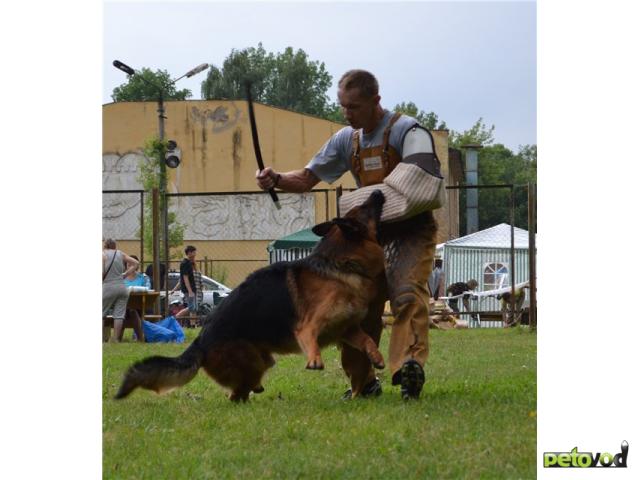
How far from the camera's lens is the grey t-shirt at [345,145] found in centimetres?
571

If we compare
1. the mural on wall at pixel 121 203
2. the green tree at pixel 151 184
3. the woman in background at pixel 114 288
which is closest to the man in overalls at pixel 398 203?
the woman in background at pixel 114 288

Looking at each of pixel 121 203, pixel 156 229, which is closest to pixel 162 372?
pixel 156 229

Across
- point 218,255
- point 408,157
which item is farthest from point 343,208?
point 218,255

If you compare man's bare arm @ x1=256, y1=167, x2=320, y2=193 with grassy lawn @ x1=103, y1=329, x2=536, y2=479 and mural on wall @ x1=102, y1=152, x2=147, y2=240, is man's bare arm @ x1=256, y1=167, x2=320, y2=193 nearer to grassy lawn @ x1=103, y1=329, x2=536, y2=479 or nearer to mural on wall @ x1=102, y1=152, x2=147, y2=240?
grassy lawn @ x1=103, y1=329, x2=536, y2=479

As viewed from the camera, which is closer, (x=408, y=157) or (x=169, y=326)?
(x=408, y=157)

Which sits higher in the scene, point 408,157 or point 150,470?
point 408,157

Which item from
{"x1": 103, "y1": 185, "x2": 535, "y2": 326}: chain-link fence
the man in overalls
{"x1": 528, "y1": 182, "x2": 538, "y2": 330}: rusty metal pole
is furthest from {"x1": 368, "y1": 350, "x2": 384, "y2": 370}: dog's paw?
{"x1": 528, "y1": 182, "x2": 538, "y2": 330}: rusty metal pole

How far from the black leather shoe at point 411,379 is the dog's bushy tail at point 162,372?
124cm

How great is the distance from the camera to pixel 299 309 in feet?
18.4

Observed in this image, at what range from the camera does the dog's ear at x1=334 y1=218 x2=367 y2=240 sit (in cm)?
565
